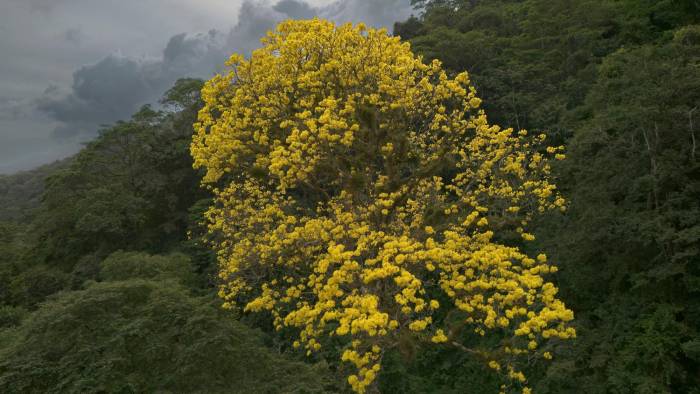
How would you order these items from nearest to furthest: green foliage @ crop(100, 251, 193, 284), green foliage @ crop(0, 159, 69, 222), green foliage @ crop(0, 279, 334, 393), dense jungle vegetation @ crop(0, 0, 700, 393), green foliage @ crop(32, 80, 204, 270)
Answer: green foliage @ crop(0, 279, 334, 393) < dense jungle vegetation @ crop(0, 0, 700, 393) < green foliage @ crop(100, 251, 193, 284) < green foliage @ crop(32, 80, 204, 270) < green foliage @ crop(0, 159, 69, 222)

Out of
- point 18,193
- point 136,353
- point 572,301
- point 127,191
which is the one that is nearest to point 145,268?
point 136,353

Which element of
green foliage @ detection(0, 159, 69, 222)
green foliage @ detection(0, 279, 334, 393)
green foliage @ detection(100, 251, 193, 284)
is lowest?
green foliage @ detection(0, 279, 334, 393)

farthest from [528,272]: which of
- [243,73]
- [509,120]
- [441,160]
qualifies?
[509,120]

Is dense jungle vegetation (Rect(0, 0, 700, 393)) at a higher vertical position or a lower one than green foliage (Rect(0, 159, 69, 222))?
lower

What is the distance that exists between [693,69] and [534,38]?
19742 millimetres

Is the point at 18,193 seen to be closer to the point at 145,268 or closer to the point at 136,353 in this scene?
the point at 145,268

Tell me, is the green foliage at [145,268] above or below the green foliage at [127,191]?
below

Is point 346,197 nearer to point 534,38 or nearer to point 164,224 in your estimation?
point 164,224

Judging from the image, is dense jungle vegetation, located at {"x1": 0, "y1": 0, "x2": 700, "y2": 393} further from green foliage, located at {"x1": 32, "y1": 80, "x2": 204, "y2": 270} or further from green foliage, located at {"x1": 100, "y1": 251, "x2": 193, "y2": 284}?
green foliage, located at {"x1": 32, "y1": 80, "x2": 204, "y2": 270}

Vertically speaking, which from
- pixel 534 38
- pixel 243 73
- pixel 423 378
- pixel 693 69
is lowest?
pixel 423 378

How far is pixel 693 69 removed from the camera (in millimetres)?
11219

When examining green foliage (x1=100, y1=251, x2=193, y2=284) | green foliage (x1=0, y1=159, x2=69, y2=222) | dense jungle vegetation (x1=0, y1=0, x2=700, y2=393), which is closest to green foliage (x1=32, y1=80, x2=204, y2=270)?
dense jungle vegetation (x1=0, y1=0, x2=700, y2=393)

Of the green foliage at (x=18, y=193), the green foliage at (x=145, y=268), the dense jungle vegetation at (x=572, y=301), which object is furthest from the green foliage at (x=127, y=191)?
the green foliage at (x=18, y=193)

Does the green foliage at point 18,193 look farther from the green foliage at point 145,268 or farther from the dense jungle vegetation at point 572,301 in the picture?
the green foliage at point 145,268
